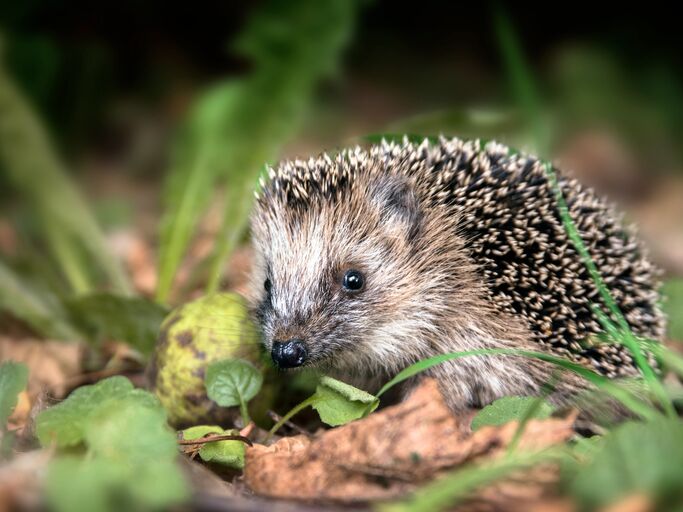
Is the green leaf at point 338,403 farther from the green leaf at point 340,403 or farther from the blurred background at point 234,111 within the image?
the blurred background at point 234,111

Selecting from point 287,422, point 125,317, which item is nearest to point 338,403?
point 287,422

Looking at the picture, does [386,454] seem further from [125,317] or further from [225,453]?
[125,317]

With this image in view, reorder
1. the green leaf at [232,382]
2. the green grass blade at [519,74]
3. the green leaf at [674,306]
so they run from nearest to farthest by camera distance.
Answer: the green leaf at [232,382], the green leaf at [674,306], the green grass blade at [519,74]

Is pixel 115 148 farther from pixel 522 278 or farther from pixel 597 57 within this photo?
pixel 522 278

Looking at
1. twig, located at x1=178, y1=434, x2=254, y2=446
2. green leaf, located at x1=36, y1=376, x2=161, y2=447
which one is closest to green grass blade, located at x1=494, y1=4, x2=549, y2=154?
twig, located at x1=178, y1=434, x2=254, y2=446

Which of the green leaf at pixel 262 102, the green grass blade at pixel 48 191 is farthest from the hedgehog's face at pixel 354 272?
the green grass blade at pixel 48 191
